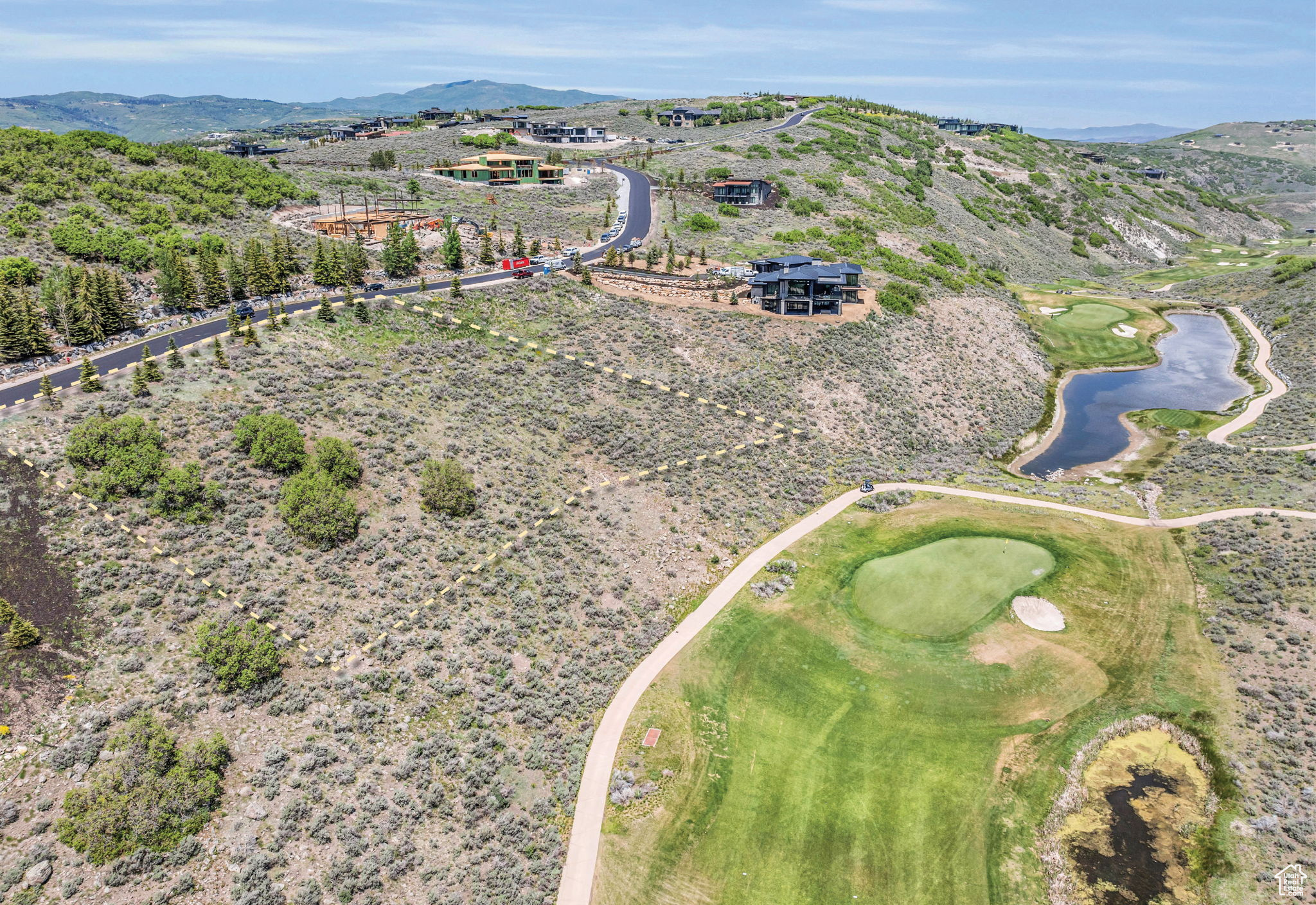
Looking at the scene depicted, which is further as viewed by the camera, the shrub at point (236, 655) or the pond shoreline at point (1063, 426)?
the pond shoreline at point (1063, 426)

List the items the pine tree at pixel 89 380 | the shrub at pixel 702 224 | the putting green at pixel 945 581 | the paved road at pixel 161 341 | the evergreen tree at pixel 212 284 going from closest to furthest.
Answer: the pine tree at pixel 89 380 → the paved road at pixel 161 341 → the putting green at pixel 945 581 → the evergreen tree at pixel 212 284 → the shrub at pixel 702 224

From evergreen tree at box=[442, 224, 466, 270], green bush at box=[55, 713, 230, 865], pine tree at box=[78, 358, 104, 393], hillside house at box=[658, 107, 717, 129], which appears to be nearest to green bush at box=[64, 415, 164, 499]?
pine tree at box=[78, 358, 104, 393]

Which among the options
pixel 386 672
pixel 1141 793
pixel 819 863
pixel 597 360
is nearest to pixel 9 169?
pixel 597 360

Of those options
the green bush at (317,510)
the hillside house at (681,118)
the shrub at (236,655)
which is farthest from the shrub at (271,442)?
the hillside house at (681,118)

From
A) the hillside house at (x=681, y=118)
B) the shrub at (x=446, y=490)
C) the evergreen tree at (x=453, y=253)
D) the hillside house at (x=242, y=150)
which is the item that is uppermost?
the hillside house at (x=681, y=118)

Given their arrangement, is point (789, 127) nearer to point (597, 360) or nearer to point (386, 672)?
point (597, 360)

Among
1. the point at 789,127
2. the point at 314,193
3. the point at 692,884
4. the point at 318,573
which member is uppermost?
the point at 789,127

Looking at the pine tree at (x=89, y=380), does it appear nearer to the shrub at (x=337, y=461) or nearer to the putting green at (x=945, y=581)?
the shrub at (x=337, y=461)
